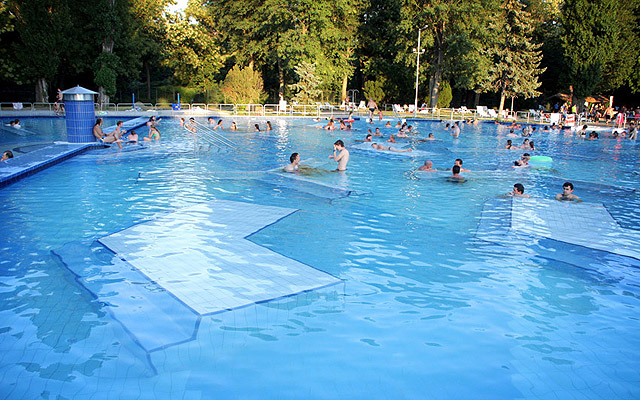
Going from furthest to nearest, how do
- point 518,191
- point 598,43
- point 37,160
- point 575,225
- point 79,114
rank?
point 598,43, point 79,114, point 37,160, point 518,191, point 575,225

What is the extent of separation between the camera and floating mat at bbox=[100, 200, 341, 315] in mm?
5734

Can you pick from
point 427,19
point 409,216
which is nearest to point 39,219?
point 409,216

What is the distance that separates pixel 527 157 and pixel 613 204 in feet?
16.4

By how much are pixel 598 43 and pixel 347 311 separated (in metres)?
43.9

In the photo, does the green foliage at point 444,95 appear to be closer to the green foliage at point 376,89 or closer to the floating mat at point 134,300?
the green foliage at point 376,89

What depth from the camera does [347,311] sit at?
568 centimetres

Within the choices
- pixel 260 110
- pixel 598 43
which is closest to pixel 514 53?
pixel 598 43

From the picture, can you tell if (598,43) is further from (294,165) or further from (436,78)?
(294,165)

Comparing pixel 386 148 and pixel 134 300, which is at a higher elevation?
pixel 386 148

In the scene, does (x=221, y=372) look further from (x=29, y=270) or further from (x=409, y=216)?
(x=409, y=216)

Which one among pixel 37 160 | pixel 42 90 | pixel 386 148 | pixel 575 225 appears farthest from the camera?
pixel 42 90

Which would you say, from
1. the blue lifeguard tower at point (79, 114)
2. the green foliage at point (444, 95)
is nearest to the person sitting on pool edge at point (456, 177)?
the blue lifeguard tower at point (79, 114)

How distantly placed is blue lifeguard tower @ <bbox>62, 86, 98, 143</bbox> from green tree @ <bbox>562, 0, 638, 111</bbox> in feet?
127

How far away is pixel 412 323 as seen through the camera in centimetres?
549
